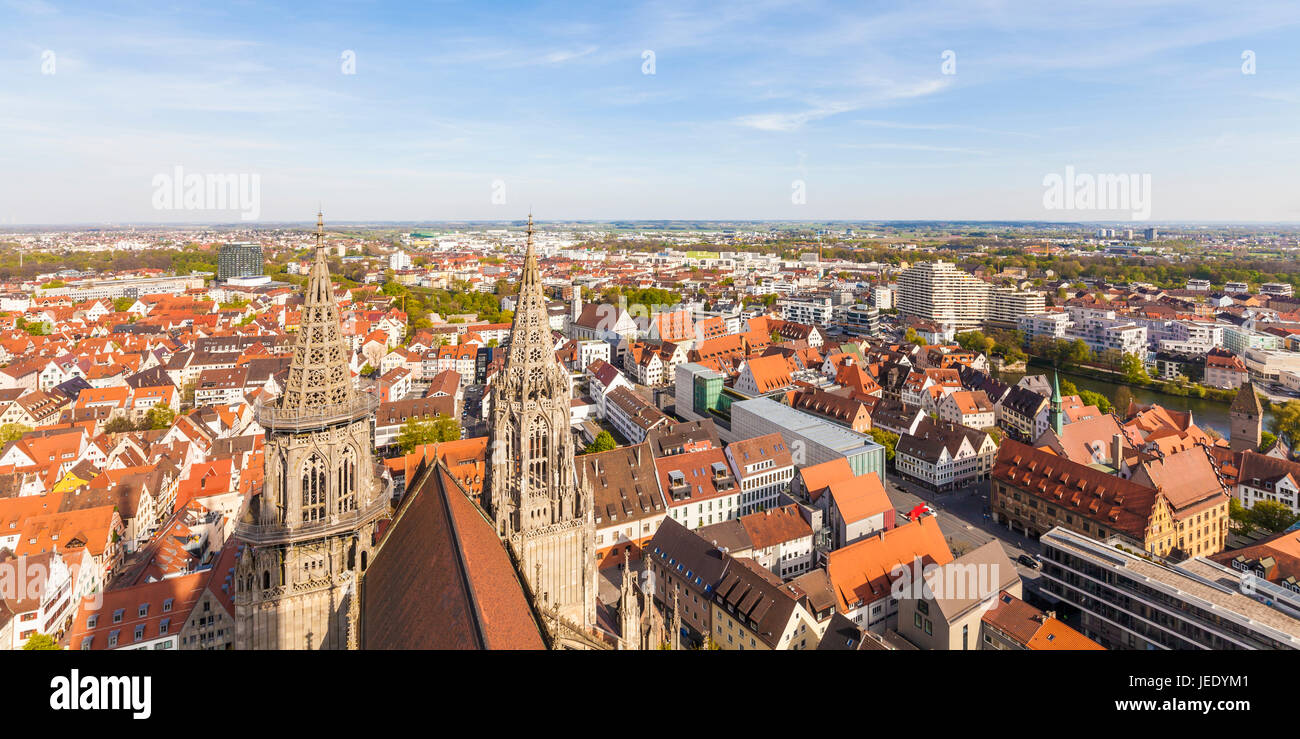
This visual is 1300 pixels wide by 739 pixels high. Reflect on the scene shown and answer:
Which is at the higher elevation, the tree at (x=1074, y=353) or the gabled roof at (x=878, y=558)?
the tree at (x=1074, y=353)

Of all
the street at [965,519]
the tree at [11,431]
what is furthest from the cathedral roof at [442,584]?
the tree at [11,431]

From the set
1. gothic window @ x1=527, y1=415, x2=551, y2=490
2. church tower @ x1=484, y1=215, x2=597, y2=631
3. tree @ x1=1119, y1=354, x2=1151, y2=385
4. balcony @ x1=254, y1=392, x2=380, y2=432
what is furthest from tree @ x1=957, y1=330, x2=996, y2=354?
balcony @ x1=254, y1=392, x2=380, y2=432

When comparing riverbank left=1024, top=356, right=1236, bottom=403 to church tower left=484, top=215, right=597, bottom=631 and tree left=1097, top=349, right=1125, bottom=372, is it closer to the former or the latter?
tree left=1097, top=349, right=1125, bottom=372

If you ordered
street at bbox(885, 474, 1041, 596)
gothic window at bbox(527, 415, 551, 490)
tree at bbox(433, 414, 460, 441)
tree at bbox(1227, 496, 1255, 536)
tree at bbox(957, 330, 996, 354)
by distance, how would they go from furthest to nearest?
tree at bbox(957, 330, 996, 354) < tree at bbox(433, 414, 460, 441) < tree at bbox(1227, 496, 1255, 536) < street at bbox(885, 474, 1041, 596) < gothic window at bbox(527, 415, 551, 490)

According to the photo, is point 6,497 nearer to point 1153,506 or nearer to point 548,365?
point 548,365

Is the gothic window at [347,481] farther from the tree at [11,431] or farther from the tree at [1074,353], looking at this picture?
the tree at [1074,353]

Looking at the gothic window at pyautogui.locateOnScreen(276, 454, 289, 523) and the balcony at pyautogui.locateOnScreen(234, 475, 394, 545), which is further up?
the gothic window at pyautogui.locateOnScreen(276, 454, 289, 523)
